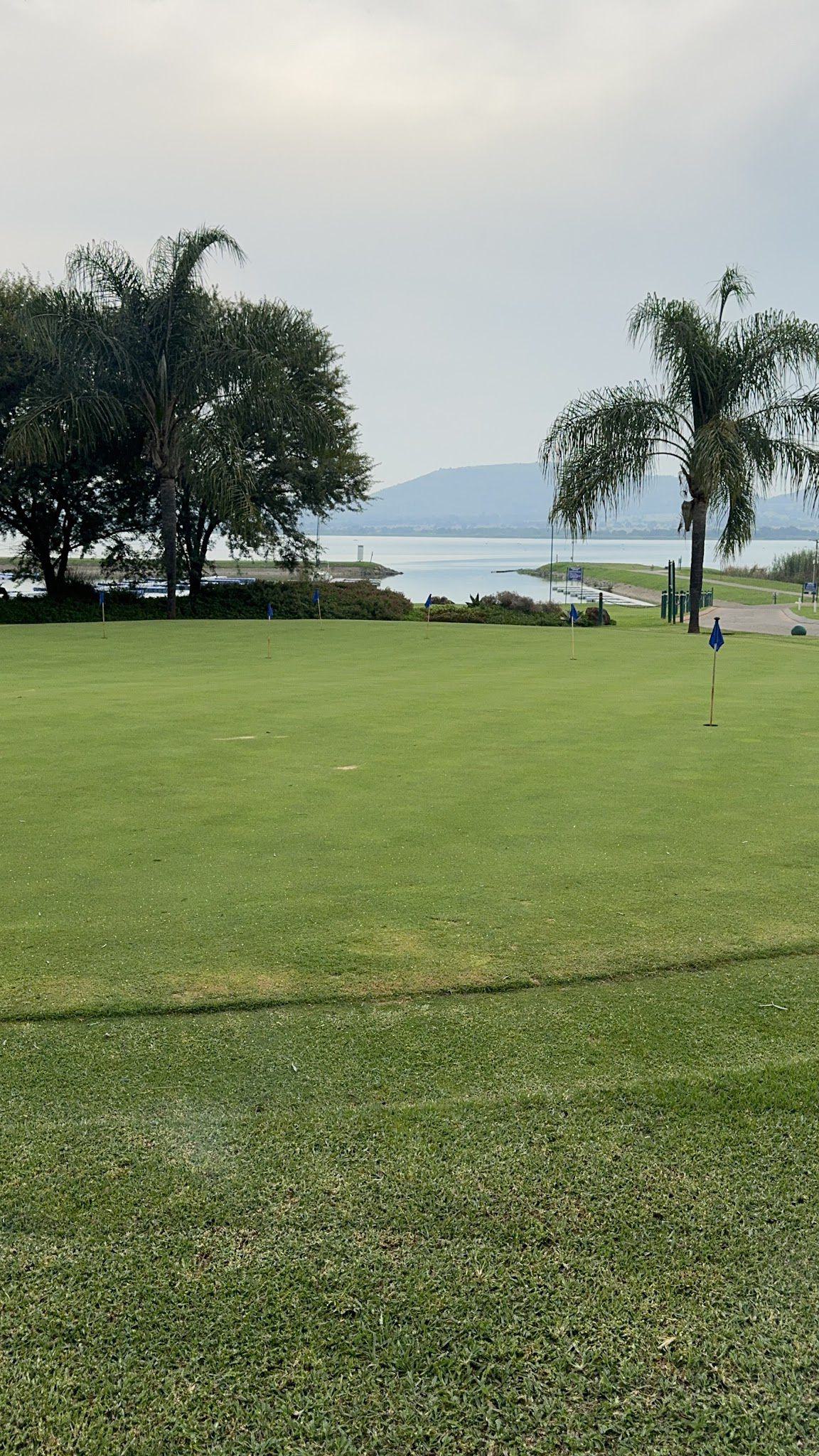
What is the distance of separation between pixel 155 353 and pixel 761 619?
2506 centimetres

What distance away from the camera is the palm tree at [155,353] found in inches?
1156


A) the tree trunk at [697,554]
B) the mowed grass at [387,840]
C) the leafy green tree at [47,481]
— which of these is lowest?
the mowed grass at [387,840]

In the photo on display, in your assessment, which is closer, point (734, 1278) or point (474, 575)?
point (734, 1278)

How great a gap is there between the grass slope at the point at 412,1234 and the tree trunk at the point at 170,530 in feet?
99.5

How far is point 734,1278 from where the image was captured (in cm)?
236

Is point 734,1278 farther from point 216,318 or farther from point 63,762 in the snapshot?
point 216,318

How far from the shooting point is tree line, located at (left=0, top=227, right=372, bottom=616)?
29.4 meters

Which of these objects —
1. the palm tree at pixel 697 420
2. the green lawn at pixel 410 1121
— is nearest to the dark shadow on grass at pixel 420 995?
the green lawn at pixel 410 1121

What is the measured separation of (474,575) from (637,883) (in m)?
116

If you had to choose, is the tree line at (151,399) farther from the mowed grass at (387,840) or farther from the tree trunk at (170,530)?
the mowed grass at (387,840)

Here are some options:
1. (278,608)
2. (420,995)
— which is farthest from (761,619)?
(420,995)

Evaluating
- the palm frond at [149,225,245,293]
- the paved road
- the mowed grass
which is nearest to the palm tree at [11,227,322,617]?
the palm frond at [149,225,245,293]

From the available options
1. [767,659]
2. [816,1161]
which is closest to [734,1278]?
[816,1161]

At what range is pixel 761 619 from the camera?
131 ft
